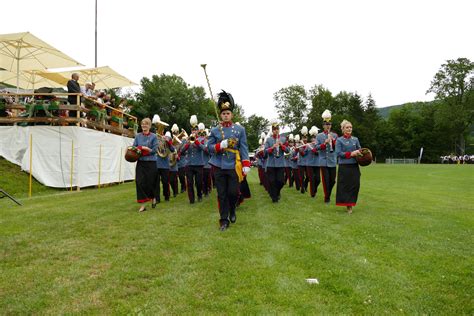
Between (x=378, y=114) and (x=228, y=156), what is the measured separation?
9000 cm

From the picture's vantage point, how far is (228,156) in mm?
8062

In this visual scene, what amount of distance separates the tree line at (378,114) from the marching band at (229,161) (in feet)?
160

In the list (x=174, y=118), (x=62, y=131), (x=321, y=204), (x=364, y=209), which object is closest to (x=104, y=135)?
(x=62, y=131)

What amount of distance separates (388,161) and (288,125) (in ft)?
77.4

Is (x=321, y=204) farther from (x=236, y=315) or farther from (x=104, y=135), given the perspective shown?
(x=104, y=135)

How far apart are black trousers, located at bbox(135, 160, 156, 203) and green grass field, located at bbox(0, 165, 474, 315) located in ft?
2.63

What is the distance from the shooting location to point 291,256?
5.43m

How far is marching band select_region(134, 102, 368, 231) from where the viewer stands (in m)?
8.05

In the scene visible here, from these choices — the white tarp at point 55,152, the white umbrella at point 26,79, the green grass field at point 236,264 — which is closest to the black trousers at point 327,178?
the green grass field at point 236,264

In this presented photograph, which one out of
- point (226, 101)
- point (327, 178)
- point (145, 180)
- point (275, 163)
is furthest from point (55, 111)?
point (327, 178)

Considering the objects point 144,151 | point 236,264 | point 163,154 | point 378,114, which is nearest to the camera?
point 236,264

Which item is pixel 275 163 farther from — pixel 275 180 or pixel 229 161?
pixel 229 161

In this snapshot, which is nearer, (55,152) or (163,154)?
(163,154)

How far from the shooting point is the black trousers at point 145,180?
995cm
